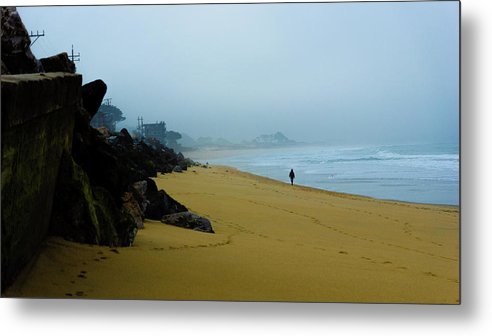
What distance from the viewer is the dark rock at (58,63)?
10.5 ft

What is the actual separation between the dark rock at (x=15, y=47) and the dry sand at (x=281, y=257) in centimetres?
104

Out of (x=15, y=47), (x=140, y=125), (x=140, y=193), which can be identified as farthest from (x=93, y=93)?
(x=140, y=193)

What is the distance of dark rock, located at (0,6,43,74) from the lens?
3.12 m

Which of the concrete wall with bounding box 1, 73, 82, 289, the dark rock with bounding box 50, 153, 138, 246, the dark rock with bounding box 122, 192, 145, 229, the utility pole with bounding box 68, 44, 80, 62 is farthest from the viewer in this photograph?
the dark rock with bounding box 122, 192, 145, 229

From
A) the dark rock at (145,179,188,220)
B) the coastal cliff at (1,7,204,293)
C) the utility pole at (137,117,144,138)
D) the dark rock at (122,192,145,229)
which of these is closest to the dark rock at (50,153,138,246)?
the coastal cliff at (1,7,204,293)

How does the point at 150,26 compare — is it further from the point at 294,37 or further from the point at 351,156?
the point at 351,156

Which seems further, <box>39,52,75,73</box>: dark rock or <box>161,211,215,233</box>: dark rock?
<box>161,211,215,233</box>: dark rock

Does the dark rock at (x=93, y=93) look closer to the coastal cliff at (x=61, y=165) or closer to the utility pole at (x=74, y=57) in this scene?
the coastal cliff at (x=61, y=165)

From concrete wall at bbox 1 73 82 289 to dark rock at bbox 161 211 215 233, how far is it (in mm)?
949

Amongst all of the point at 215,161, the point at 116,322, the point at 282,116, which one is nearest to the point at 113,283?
the point at 116,322

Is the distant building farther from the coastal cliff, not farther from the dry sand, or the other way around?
the dry sand

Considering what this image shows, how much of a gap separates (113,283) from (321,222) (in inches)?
54.3

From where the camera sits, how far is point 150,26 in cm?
334

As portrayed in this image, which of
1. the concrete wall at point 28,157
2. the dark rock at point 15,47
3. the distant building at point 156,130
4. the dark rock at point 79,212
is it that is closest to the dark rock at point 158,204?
the distant building at point 156,130
